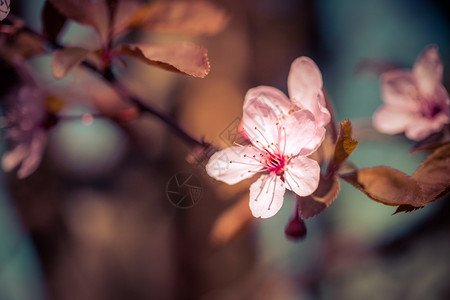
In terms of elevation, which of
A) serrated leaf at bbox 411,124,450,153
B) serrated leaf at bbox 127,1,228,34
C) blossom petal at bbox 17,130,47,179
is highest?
serrated leaf at bbox 127,1,228,34

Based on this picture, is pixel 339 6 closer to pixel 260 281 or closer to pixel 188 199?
pixel 260 281

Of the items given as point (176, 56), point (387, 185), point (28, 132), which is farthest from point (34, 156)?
point (387, 185)

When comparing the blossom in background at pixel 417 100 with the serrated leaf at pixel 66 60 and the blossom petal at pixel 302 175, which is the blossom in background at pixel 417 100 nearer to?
the blossom petal at pixel 302 175

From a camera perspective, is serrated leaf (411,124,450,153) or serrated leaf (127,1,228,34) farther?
serrated leaf (127,1,228,34)

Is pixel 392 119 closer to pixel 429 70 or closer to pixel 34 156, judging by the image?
pixel 429 70

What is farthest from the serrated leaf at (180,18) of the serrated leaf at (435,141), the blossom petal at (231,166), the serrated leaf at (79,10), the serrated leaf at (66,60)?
the serrated leaf at (435,141)

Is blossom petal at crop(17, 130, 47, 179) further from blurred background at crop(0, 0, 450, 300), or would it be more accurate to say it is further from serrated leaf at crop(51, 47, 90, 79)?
blurred background at crop(0, 0, 450, 300)

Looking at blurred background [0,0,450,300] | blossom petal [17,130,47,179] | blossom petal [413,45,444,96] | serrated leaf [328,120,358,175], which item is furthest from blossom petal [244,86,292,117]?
blurred background [0,0,450,300]
